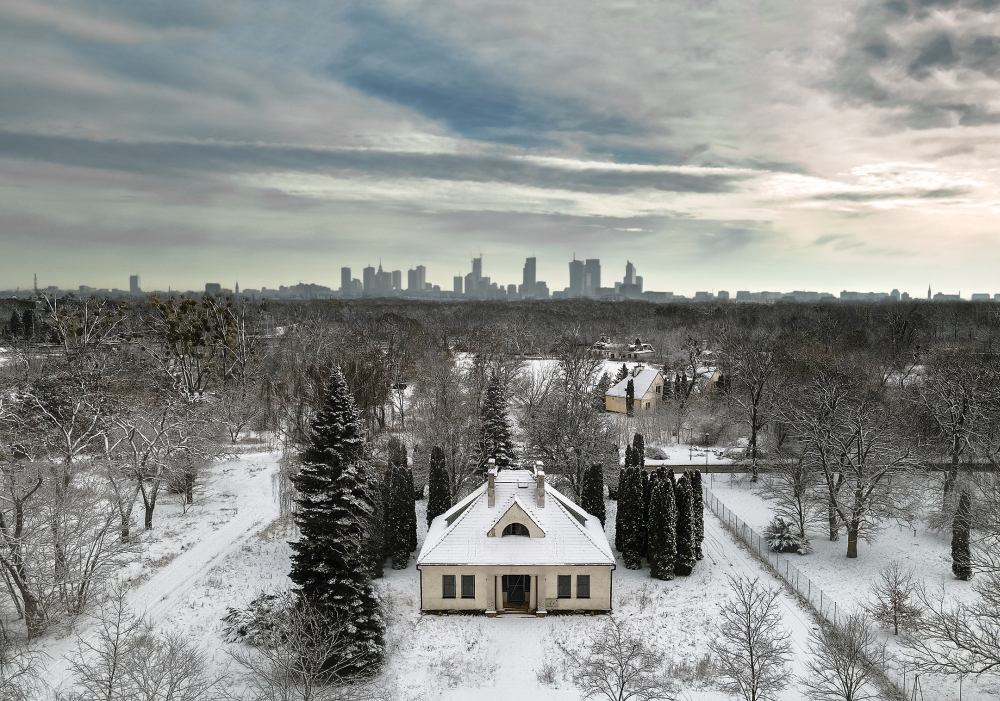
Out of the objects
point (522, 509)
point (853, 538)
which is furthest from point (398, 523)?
point (853, 538)

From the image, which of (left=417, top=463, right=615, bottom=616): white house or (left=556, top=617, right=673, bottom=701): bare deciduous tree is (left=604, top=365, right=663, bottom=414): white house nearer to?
(left=417, top=463, right=615, bottom=616): white house

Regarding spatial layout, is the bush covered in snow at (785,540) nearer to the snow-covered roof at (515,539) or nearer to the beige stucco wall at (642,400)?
the snow-covered roof at (515,539)

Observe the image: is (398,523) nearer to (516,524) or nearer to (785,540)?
(516,524)

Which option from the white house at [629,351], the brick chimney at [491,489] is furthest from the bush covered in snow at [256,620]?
the white house at [629,351]

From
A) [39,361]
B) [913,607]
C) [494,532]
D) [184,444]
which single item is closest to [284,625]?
[494,532]

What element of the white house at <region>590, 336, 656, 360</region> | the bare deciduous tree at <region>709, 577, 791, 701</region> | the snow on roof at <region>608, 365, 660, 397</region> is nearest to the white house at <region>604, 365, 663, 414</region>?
the snow on roof at <region>608, 365, 660, 397</region>
